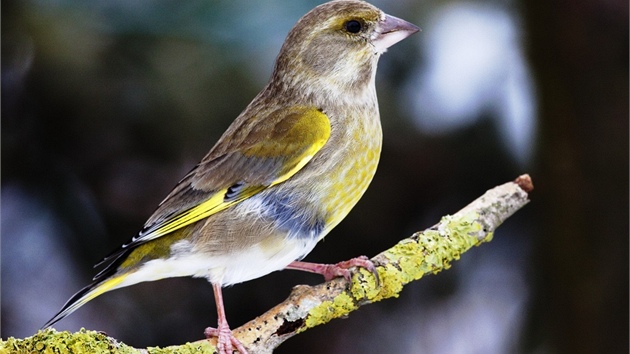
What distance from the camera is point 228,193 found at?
187 centimetres

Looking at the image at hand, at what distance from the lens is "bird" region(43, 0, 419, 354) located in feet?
6.01

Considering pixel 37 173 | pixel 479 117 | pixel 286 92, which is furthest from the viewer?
pixel 479 117

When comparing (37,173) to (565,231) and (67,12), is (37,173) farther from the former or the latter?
(565,231)

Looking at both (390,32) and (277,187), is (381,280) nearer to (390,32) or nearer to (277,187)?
(277,187)

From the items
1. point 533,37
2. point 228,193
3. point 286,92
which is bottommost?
point 228,193

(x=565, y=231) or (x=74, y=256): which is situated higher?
(x=74, y=256)

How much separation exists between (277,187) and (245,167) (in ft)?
0.25

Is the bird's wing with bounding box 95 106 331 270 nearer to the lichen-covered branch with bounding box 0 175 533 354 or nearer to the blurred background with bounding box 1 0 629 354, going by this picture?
the lichen-covered branch with bounding box 0 175 533 354

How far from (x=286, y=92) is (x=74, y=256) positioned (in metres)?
0.89

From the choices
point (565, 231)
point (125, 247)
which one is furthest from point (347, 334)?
point (125, 247)

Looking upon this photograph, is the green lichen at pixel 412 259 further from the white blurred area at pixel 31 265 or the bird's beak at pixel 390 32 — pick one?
the white blurred area at pixel 31 265

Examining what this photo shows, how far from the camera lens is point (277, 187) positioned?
1.86 m

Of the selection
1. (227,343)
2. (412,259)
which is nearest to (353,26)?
(412,259)

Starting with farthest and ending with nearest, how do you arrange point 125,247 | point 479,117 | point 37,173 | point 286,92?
point 479,117
point 37,173
point 286,92
point 125,247
